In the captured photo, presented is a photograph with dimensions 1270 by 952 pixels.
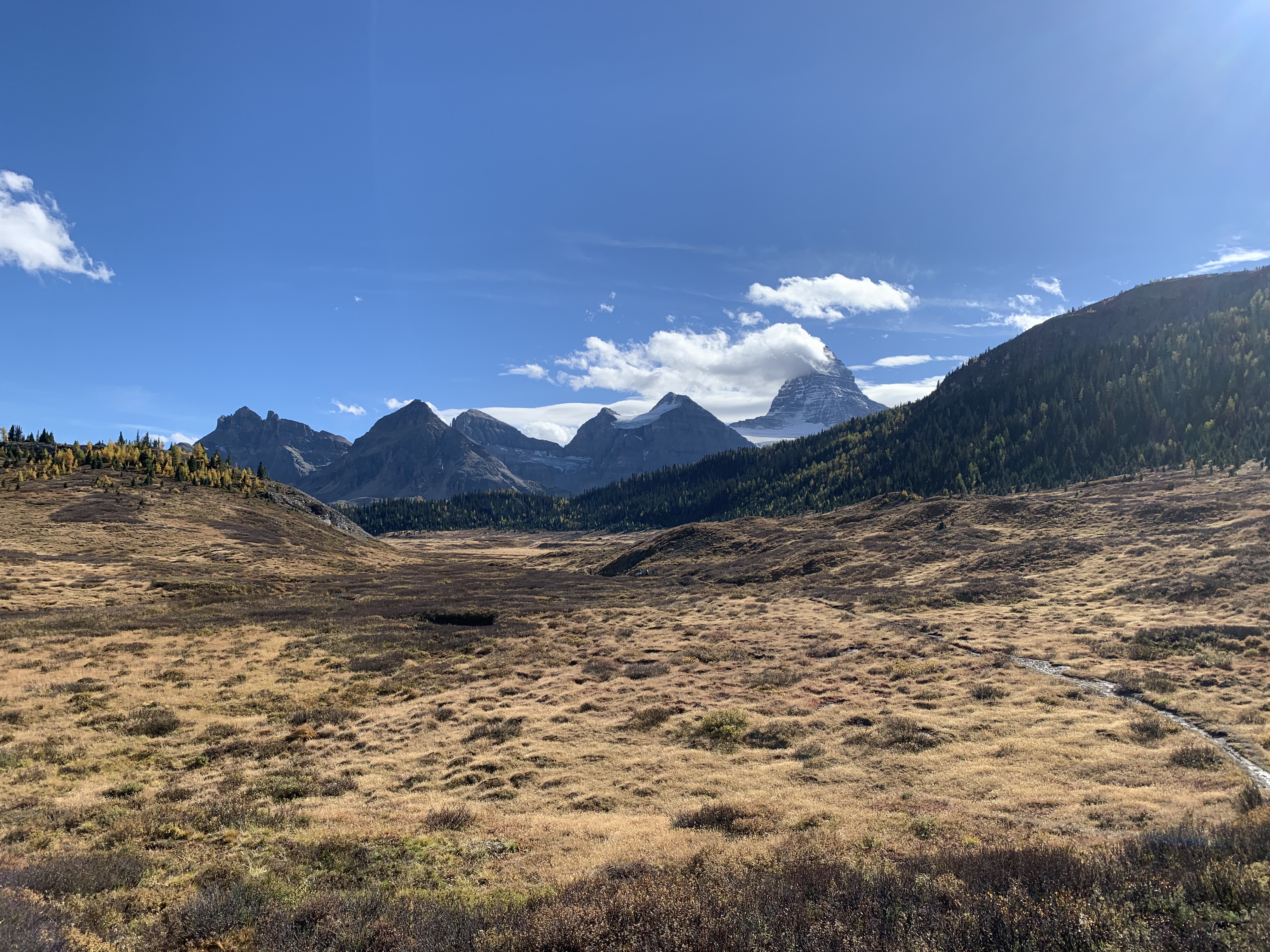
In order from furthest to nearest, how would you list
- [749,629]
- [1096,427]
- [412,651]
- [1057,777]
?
[1096,427] → [749,629] → [412,651] → [1057,777]

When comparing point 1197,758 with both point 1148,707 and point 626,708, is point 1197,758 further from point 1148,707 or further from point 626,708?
point 626,708

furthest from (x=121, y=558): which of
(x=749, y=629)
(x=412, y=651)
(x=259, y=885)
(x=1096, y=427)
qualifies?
(x=1096, y=427)

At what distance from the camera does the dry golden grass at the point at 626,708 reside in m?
14.7

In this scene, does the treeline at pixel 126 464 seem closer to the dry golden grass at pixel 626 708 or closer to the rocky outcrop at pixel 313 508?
the rocky outcrop at pixel 313 508

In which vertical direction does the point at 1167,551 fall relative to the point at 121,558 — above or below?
below

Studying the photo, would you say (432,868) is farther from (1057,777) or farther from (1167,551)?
(1167,551)

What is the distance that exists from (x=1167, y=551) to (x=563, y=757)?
6500cm

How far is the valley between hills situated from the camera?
11898 millimetres

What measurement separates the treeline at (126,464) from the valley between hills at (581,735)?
74.3 meters

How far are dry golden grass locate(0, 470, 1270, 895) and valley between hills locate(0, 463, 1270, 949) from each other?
19cm

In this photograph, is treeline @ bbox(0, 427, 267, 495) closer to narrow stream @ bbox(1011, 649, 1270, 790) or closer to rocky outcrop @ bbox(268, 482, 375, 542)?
rocky outcrop @ bbox(268, 482, 375, 542)

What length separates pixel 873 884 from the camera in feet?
32.4

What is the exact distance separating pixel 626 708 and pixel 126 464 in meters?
164

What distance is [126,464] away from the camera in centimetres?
13362
